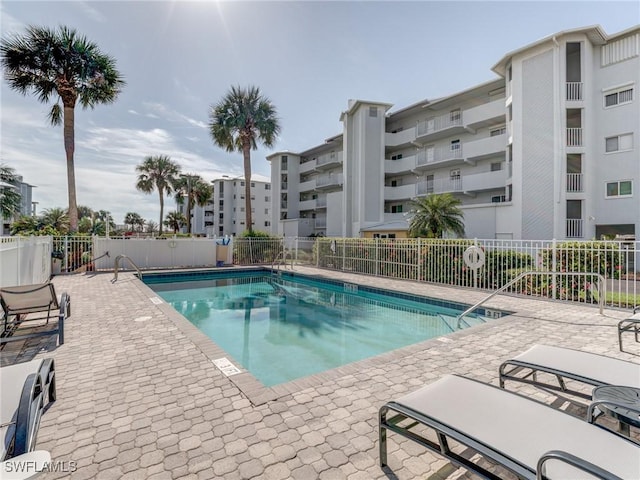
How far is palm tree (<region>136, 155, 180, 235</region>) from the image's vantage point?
37.4 metres

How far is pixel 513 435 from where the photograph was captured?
6.65 ft

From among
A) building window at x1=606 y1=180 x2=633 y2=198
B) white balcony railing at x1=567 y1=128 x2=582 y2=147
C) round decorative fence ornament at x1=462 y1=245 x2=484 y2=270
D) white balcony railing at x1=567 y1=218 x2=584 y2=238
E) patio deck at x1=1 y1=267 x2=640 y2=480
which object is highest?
white balcony railing at x1=567 y1=128 x2=582 y2=147

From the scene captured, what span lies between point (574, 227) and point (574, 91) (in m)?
8.41

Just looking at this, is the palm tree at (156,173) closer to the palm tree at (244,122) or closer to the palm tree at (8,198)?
the palm tree at (8,198)

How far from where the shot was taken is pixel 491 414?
7.38ft

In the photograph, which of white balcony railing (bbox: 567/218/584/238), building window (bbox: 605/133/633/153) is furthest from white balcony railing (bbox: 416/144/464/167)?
white balcony railing (bbox: 567/218/584/238)

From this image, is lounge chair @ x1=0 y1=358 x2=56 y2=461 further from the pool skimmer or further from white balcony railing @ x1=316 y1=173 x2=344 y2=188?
white balcony railing @ x1=316 y1=173 x2=344 y2=188

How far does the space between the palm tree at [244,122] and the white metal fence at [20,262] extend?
45.3 feet

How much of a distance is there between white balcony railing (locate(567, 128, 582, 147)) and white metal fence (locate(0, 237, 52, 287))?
2614 cm

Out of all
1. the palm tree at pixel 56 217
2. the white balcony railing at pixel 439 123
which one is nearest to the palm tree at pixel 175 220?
the palm tree at pixel 56 217

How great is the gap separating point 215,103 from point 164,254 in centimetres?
1319

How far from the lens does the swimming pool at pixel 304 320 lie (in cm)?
637

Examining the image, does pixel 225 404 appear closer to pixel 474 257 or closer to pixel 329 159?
pixel 474 257

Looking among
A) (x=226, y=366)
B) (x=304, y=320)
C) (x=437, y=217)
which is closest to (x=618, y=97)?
(x=437, y=217)
